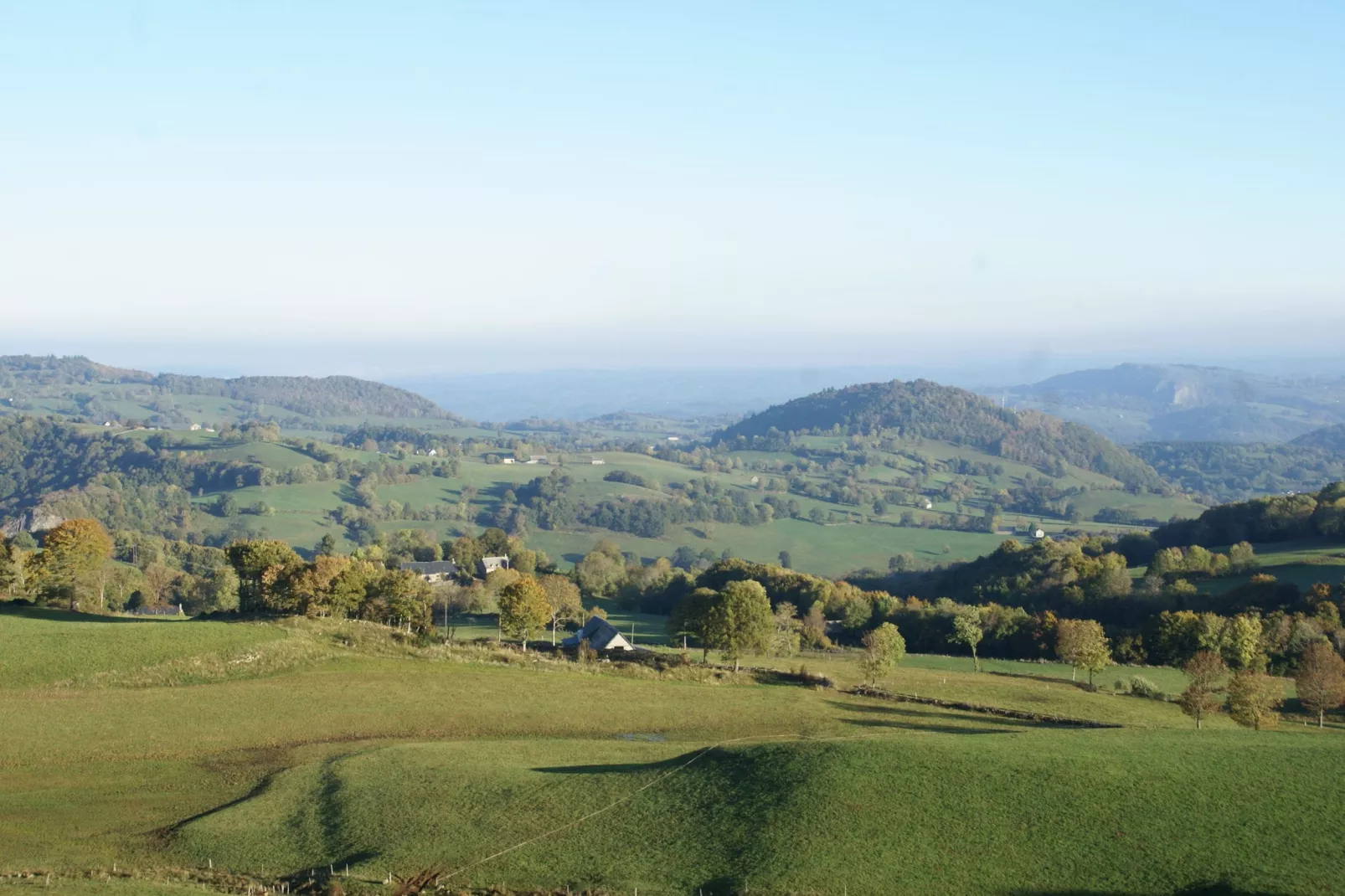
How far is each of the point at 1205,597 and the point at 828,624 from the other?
3602 centimetres

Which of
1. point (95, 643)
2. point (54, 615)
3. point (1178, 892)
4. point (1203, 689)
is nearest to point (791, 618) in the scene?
point (1203, 689)

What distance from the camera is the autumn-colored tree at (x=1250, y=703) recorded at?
51656mm

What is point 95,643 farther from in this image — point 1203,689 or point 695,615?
point 1203,689

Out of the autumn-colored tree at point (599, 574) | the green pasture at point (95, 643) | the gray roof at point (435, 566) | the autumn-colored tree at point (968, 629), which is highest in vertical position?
the green pasture at point (95, 643)

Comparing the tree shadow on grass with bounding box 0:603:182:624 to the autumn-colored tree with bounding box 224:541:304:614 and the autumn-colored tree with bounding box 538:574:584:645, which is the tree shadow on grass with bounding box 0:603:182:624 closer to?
the autumn-colored tree with bounding box 224:541:304:614

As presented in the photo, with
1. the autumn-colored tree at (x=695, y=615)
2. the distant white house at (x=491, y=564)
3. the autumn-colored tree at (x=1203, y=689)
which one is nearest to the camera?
the autumn-colored tree at (x=1203, y=689)

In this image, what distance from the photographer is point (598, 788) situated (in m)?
38.8

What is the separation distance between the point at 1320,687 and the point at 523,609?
4756 cm

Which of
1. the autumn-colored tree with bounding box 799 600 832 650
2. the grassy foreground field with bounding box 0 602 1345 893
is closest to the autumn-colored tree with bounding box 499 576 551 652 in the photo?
the grassy foreground field with bounding box 0 602 1345 893

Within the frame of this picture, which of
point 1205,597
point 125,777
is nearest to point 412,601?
point 125,777

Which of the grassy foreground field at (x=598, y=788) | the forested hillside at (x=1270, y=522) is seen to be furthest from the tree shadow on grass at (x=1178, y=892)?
the forested hillside at (x=1270, y=522)

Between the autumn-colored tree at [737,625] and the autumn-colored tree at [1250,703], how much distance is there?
28076 mm

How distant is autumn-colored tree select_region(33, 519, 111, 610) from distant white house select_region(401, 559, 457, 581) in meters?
45.4

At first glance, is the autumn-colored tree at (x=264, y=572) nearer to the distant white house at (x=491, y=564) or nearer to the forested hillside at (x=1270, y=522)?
the distant white house at (x=491, y=564)
